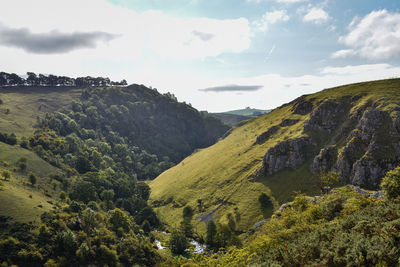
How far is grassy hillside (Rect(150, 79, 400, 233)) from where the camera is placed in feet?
375

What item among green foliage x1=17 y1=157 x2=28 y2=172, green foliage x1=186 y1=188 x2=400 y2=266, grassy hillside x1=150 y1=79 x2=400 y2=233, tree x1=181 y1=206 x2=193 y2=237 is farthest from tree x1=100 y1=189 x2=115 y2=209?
green foliage x1=186 y1=188 x2=400 y2=266

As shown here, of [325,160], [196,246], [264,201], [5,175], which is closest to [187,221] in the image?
[196,246]

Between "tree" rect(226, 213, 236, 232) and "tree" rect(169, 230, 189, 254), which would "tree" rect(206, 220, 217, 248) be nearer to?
"tree" rect(226, 213, 236, 232)

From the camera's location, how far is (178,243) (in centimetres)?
10875

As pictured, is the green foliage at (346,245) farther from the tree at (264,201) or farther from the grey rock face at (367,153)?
the tree at (264,201)

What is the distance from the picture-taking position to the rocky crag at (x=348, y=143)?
94438 millimetres

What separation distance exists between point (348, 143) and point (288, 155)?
28987 millimetres

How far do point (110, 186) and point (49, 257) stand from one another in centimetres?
9571

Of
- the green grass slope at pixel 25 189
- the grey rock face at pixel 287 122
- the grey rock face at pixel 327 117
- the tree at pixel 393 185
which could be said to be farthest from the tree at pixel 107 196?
the tree at pixel 393 185

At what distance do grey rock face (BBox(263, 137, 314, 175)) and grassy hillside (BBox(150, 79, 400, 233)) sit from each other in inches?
111

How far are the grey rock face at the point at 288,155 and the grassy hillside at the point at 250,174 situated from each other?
9.22ft

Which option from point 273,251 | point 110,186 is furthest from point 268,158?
point 110,186

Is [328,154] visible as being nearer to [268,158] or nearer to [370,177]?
[370,177]

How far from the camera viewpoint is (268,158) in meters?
131
